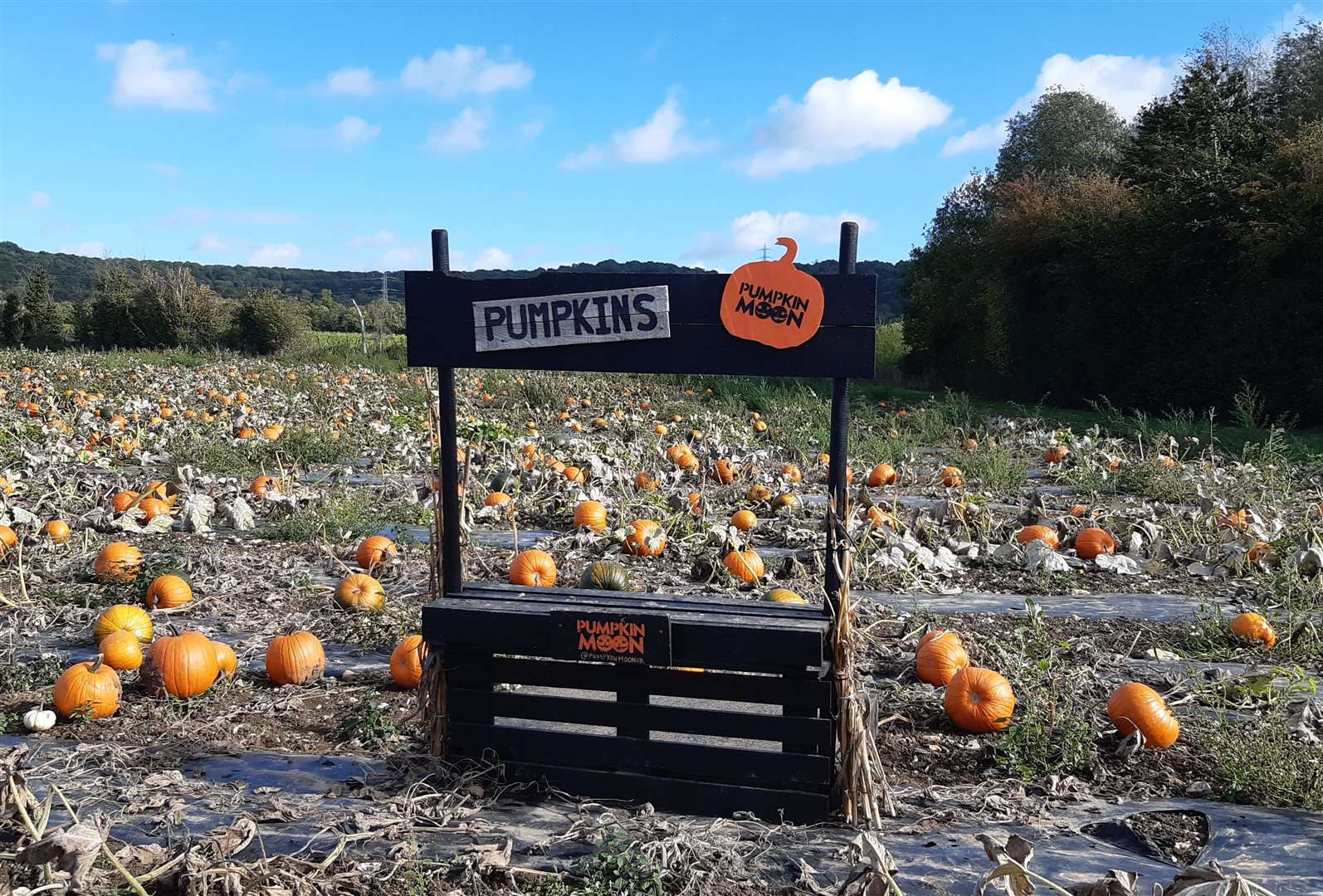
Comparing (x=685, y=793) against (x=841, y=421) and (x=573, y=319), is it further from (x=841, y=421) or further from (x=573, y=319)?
(x=573, y=319)

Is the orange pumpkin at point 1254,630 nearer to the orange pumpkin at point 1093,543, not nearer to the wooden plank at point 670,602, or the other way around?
the orange pumpkin at point 1093,543

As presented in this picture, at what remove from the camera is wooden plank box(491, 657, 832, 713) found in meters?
3.16

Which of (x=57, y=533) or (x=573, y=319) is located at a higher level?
(x=573, y=319)

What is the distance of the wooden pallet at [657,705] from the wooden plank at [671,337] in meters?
0.81

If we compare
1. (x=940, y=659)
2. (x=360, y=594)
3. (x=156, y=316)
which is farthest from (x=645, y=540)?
(x=156, y=316)

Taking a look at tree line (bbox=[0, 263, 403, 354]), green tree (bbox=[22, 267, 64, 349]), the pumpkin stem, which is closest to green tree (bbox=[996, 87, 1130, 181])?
tree line (bbox=[0, 263, 403, 354])

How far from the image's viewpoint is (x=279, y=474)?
31.4ft

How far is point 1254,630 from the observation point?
4848 mm

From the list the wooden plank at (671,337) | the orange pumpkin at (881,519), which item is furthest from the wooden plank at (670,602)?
the orange pumpkin at (881,519)

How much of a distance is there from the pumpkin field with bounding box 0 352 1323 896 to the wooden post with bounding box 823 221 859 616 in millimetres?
578

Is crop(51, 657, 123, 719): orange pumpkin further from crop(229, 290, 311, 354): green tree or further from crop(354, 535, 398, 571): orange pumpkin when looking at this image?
crop(229, 290, 311, 354): green tree

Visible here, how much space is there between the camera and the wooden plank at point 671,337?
10.4 feet

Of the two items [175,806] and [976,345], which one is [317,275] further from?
[175,806]

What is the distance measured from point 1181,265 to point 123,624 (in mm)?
18087
